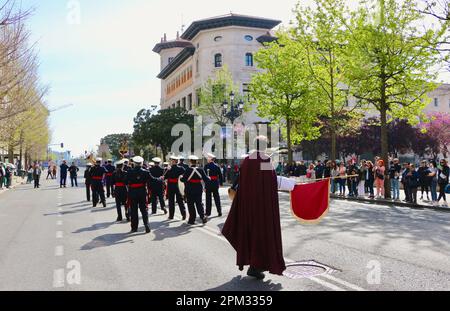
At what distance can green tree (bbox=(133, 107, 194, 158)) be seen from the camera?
176 feet

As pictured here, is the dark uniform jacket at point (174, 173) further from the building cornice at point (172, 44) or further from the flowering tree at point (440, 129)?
the building cornice at point (172, 44)

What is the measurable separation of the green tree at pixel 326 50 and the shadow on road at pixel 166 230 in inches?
648

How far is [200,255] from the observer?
326 inches

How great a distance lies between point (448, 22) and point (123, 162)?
14496 mm

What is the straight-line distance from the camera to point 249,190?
660cm

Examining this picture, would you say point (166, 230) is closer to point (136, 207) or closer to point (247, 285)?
point (136, 207)

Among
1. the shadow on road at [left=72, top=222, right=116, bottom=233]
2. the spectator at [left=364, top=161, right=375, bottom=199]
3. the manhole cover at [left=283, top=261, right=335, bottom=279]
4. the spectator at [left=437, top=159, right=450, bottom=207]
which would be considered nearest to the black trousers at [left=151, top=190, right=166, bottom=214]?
the shadow on road at [left=72, top=222, right=116, bottom=233]

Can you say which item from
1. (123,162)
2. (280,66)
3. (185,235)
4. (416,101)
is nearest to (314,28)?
(280,66)

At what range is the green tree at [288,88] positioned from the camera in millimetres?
30938

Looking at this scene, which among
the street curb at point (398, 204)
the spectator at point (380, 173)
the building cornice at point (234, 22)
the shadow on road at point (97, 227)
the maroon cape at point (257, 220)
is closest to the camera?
the maroon cape at point (257, 220)

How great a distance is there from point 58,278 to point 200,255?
2.51 m

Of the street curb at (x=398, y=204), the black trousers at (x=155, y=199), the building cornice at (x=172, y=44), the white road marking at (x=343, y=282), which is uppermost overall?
the building cornice at (x=172, y=44)


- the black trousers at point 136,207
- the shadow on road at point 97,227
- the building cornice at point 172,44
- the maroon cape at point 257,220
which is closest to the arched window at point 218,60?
the building cornice at point 172,44

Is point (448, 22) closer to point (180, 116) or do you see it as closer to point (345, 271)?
point (345, 271)
